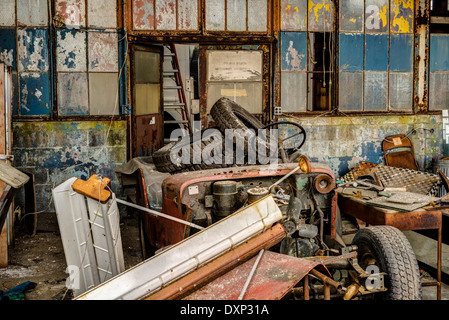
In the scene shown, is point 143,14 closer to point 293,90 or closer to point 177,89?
point 293,90

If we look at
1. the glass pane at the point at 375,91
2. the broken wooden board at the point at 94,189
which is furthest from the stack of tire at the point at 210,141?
the glass pane at the point at 375,91

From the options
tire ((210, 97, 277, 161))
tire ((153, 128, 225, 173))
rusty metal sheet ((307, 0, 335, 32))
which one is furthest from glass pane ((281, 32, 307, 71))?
tire ((153, 128, 225, 173))

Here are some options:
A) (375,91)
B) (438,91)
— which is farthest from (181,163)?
(438,91)

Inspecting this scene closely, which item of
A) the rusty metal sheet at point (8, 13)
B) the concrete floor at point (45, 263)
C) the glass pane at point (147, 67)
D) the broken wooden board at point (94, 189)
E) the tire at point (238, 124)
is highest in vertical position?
the rusty metal sheet at point (8, 13)

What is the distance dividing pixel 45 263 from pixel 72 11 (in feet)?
11.6

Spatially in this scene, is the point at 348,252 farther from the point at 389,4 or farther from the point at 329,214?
the point at 389,4

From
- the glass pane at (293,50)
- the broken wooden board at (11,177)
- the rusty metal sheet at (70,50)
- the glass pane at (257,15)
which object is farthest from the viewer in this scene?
the glass pane at (293,50)

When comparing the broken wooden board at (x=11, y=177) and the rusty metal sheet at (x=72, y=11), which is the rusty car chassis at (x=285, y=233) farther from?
the rusty metal sheet at (x=72, y=11)

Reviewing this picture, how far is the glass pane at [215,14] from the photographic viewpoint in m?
7.25

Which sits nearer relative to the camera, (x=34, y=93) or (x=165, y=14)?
(x=34, y=93)

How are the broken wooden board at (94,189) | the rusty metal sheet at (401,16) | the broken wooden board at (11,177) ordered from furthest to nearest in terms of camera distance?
the rusty metal sheet at (401,16) < the broken wooden board at (94,189) < the broken wooden board at (11,177)

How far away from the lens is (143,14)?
7102 mm

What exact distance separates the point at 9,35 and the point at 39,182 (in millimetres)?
2051

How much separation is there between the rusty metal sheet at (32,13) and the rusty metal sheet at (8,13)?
6cm
